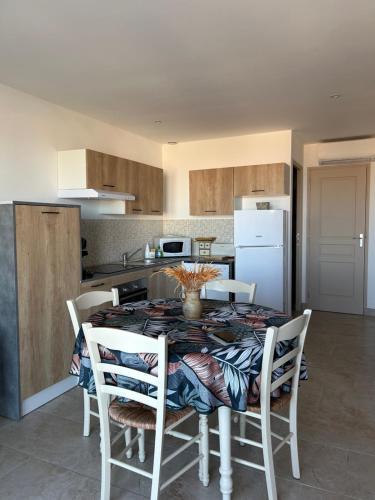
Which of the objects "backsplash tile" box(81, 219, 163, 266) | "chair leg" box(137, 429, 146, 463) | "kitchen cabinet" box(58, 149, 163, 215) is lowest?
"chair leg" box(137, 429, 146, 463)

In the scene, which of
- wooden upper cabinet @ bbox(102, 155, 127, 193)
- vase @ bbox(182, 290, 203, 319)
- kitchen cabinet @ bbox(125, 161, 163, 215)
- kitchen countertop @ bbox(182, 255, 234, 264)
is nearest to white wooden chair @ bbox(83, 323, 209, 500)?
vase @ bbox(182, 290, 203, 319)

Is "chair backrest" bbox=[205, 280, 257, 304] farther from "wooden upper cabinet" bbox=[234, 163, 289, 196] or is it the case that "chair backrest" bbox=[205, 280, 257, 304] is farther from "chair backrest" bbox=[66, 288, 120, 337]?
"wooden upper cabinet" bbox=[234, 163, 289, 196]

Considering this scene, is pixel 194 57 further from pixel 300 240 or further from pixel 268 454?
pixel 300 240

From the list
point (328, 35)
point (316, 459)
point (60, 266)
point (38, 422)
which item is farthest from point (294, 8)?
point (38, 422)

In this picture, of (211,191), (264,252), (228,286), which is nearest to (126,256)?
(211,191)

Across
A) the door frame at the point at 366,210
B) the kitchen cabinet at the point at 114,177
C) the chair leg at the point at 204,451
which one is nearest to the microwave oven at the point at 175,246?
the kitchen cabinet at the point at 114,177

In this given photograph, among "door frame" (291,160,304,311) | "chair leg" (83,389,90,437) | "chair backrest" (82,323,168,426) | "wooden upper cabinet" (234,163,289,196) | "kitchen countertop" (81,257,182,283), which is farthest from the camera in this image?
"door frame" (291,160,304,311)

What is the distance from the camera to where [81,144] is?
3.96 meters

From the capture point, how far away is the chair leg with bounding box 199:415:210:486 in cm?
200

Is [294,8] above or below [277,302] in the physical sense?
above

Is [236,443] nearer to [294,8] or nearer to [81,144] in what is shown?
[294,8]

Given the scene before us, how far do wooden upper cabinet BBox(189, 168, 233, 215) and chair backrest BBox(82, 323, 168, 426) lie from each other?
3.42m

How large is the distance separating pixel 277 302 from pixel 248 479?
273 centimetres

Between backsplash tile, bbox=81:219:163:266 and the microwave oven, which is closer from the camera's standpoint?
backsplash tile, bbox=81:219:163:266
